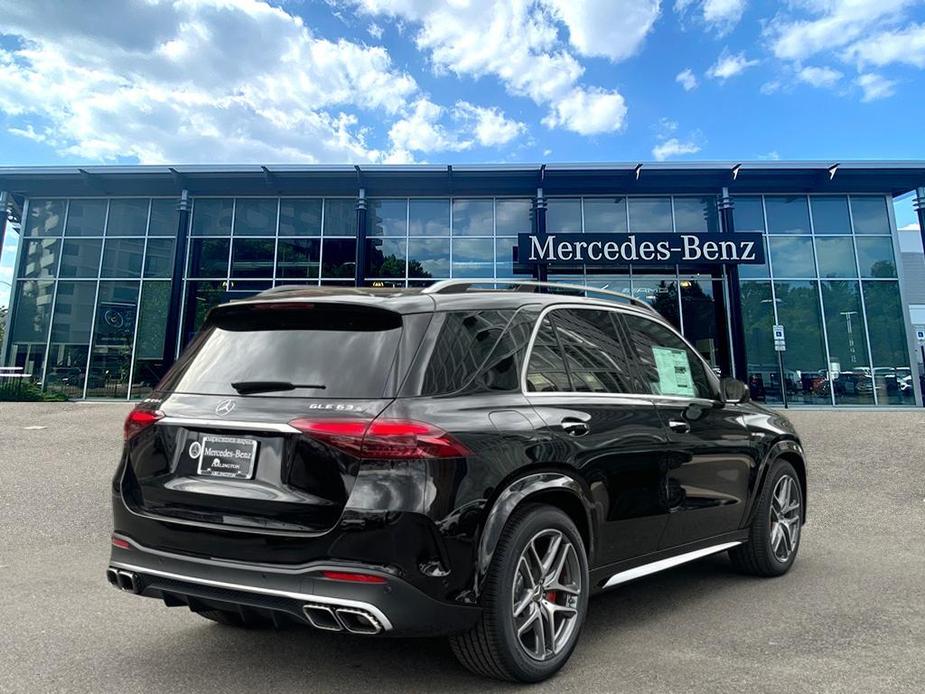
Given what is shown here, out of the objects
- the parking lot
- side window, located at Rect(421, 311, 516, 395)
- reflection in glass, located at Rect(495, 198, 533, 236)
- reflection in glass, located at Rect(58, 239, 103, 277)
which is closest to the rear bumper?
the parking lot

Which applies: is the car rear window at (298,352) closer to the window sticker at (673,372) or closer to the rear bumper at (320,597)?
the rear bumper at (320,597)

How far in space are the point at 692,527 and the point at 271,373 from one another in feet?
8.58

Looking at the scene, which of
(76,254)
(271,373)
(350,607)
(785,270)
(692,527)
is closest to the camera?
(350,607)

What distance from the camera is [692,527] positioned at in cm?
397

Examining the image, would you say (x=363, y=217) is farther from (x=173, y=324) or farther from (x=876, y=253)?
(x=876, y=253)

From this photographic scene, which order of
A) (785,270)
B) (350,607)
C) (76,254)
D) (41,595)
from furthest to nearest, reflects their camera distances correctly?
1. (76,254)
2. (785,270)
3. (41,595)
4. (350,607)

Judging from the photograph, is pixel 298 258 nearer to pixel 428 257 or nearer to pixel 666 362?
pixel 428 257

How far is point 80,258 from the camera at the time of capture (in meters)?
21.8

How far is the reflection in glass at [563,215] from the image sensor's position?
2105cm

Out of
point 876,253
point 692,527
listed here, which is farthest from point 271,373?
point 876,253

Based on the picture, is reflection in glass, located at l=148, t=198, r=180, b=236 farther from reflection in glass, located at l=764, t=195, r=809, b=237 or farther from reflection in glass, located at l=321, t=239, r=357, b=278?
reflection in glass, located at l=764, t=195, r=809, b=237

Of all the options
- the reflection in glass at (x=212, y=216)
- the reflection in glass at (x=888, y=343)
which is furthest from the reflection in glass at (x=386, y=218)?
the reflection in glass at (x=888, y=343)

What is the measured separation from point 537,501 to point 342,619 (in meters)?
1.00

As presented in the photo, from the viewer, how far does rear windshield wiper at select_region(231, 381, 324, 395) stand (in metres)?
2.83
